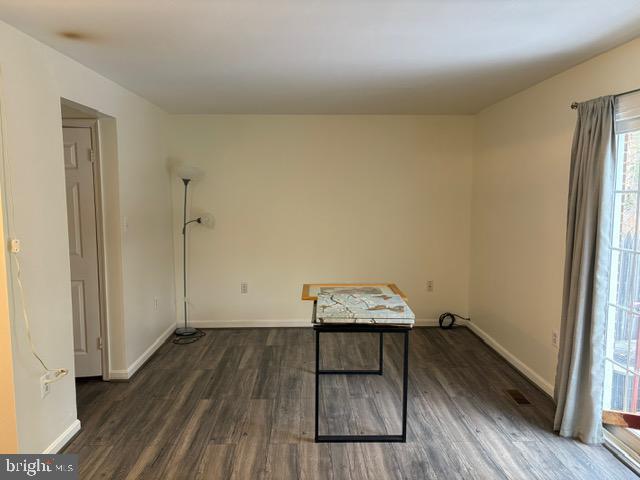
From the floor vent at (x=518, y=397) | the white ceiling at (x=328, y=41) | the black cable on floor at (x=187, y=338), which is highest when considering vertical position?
the white ceiling at (x=328, y=41)

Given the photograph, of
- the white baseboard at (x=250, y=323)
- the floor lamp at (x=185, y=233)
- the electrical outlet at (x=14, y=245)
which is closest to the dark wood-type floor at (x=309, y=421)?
the floor lamp at (x=185, y=233)

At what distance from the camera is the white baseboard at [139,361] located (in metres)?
3.41

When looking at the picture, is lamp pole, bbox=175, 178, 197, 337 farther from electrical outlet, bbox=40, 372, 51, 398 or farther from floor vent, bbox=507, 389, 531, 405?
floor vent, bbox=507, 389, 531, 405

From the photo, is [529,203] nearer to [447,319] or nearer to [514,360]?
[514,360]

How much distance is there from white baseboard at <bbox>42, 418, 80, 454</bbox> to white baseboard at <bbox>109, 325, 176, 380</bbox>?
739 mm

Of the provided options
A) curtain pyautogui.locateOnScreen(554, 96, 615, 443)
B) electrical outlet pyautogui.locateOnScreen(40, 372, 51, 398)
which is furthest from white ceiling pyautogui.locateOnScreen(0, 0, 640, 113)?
electrical outlet pyautogui.locateOnScreen(40, 372, 51, 398)

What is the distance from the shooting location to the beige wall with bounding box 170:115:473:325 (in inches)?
181

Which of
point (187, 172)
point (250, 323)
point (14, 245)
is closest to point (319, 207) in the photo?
point (187, 172)

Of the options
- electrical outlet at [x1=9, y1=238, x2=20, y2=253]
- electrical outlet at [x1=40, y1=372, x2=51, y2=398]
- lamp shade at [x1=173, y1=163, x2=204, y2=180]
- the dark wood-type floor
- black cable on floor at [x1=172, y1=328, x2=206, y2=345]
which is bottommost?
the dark wood-type floor

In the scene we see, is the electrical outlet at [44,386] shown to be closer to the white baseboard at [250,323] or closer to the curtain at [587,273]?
the white baseboard at [250,323]

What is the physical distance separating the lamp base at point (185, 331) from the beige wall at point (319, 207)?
18 centimetres

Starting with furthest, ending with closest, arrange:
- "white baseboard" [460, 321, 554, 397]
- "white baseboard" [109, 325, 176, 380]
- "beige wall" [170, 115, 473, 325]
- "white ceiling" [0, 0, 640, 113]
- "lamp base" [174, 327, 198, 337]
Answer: "beige wall" [170, 115, 473, 325]
"lamp base" [174, 327, 198, 337]
"white baseboard" [109, 325, 176, 380]
"white baseboard" [460, 321, 554, 397]
"white ceiling" [0, 0, 640, 113]

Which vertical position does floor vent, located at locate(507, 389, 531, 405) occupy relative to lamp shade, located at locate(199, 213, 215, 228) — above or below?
below

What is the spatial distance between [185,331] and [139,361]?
0.92 m
